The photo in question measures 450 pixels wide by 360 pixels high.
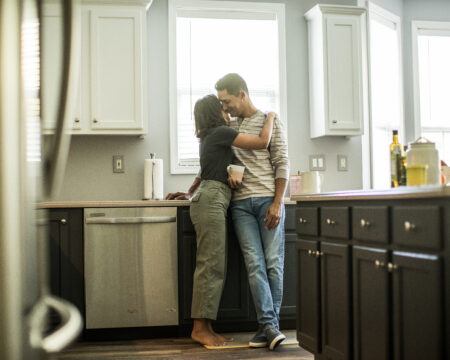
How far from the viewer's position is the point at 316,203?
290 cm

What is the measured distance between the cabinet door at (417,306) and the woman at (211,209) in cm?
155

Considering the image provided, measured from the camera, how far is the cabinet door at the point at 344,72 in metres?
4.55

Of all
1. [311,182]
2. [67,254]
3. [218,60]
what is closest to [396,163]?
[311,182]

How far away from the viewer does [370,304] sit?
2305 millimetres

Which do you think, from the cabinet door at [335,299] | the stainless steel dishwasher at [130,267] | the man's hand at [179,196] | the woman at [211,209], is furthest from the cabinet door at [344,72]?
the cabinet door at [335,299]

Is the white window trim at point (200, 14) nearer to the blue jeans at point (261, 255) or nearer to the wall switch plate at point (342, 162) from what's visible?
the wall switch plate at point (342, 162)

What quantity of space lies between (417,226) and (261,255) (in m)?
1.66

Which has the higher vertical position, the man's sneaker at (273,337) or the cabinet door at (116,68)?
the cabinet door at (116,68)

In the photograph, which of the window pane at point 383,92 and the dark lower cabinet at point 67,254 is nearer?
the dark lower cabinet at point 67,254

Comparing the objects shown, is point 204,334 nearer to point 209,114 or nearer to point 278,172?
point 278,172

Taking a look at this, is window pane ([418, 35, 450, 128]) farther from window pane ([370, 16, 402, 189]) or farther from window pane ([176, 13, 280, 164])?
window pane ([176, 13, 280, 164])

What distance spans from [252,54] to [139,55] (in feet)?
3.01

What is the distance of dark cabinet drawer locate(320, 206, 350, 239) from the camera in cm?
255

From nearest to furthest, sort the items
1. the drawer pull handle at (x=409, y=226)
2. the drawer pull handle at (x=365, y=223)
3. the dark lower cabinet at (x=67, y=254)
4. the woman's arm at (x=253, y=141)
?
1. the drawer pull handle at (x=409, y=226)
2. the drawer pull handle at (x=365, y=223)
3. the woman's arm at (x=253, y=141)
4. the dark lower cabinet at (x=67, y=254)
